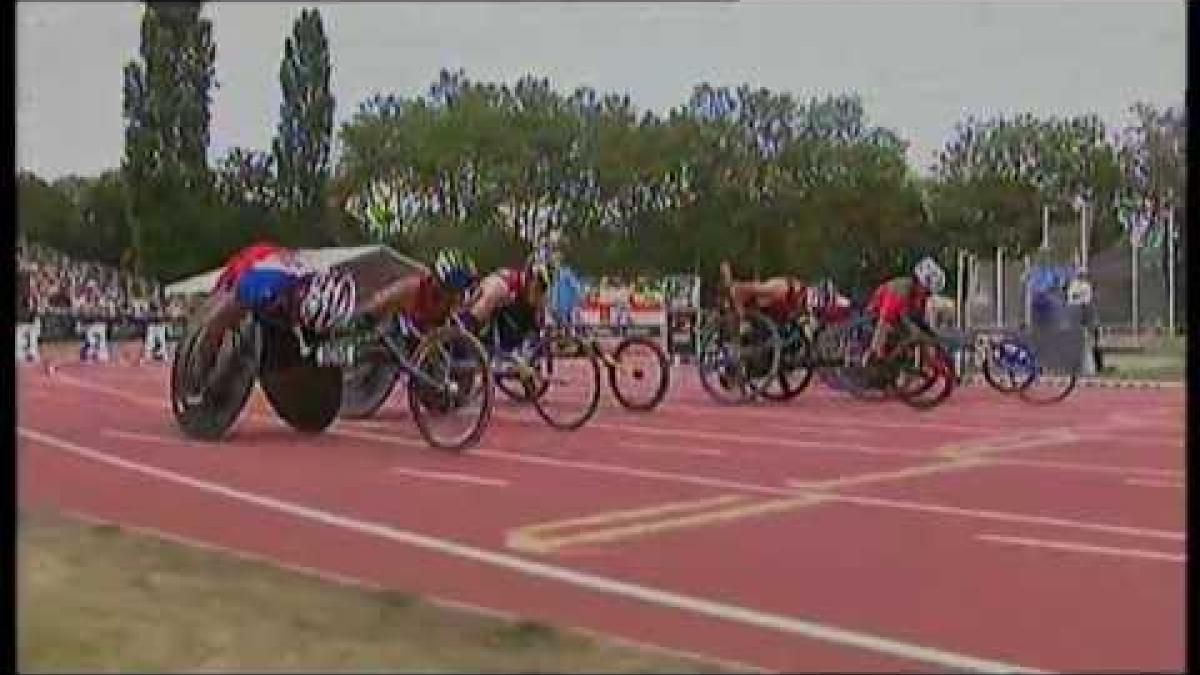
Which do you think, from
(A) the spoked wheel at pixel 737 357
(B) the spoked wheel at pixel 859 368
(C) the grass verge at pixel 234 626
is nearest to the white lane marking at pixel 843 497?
(C) the grass verge at pixel 234 626

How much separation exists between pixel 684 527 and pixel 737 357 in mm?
2165

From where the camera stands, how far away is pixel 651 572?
296cm

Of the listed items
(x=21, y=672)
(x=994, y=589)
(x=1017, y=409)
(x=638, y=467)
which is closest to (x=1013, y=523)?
(x=994, y=589)

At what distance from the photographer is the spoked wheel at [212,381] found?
349 centimetres

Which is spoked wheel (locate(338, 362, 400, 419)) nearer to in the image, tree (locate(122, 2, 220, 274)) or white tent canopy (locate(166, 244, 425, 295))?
white tent canopy (locate(166, 244, 425, 295))

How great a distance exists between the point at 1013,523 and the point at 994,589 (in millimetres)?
372

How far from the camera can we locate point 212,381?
3594mm

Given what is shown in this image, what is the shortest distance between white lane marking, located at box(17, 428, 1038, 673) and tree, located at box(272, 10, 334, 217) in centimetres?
59

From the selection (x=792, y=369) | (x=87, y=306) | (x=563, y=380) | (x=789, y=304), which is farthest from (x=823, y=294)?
(x=87, y=306)

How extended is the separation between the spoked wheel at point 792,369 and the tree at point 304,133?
2591 millimetres

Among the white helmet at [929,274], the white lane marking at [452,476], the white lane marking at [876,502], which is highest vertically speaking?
the white helmet at [929,274]

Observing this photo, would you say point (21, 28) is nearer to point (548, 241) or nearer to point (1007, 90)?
point (548, 241)

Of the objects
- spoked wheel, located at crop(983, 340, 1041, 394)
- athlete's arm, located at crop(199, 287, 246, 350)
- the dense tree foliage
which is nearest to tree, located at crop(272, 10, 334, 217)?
the dense tree foliage

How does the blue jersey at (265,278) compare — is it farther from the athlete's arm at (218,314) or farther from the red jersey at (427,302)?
the red jersey at (427,302)
